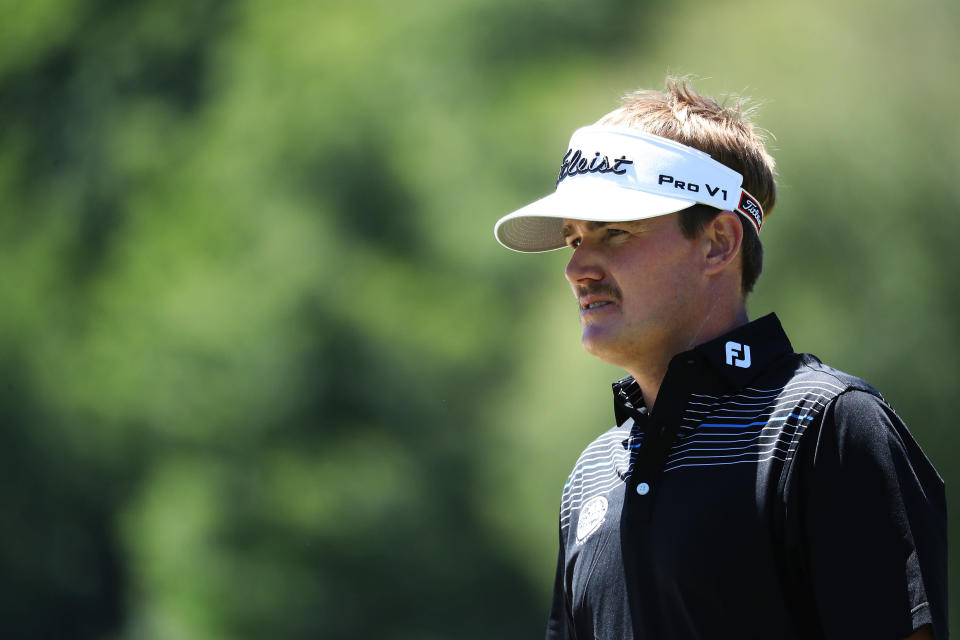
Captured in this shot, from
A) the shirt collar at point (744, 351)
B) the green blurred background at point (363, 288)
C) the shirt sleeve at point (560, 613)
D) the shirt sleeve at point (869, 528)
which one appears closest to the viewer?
the shirt sleeve at point (869, 528)

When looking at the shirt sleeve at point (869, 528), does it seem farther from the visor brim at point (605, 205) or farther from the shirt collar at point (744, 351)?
the visor brim at point (605, 205)

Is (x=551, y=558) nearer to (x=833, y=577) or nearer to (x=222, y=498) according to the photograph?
(x=222, y=498)

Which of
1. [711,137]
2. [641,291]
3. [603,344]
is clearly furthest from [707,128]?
[603,344]

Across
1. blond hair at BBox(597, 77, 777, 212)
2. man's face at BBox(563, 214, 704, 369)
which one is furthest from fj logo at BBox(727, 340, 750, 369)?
blond hair at BBox(597, 77, 777, 212)

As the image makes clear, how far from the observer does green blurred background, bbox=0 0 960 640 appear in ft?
9.57

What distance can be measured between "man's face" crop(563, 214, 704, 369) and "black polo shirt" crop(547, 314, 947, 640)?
0.09 metres

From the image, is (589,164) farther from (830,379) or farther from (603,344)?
(830,379)

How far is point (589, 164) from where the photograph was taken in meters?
1.84

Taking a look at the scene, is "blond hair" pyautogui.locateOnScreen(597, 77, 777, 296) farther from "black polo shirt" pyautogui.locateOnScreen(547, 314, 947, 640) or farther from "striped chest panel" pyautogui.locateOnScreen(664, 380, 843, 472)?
"striped chest panel" pyautogui.locateOnScreen(664, 380, 843, 472)

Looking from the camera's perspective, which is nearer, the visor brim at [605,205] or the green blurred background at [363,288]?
the visor brim at [605,205]

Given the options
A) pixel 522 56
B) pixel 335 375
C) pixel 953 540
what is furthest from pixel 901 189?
pixel 335 375

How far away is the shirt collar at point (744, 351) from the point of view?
1614mm

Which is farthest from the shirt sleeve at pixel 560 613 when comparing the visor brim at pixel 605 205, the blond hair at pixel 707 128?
the blond hair at pixel 707 128

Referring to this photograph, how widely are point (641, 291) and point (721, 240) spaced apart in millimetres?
171
